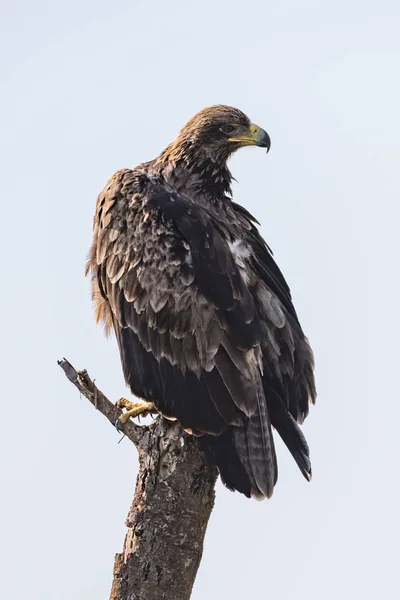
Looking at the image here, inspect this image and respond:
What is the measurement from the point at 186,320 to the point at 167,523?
160cm

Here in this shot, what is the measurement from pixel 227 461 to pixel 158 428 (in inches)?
28.7

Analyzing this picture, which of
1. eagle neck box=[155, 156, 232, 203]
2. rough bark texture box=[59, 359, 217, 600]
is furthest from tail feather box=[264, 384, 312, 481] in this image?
eagle neck box=[155, 156, 232, 203]

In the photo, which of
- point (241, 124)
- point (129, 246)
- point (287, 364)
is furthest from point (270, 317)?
point (241, 124)

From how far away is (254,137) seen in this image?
401 inches

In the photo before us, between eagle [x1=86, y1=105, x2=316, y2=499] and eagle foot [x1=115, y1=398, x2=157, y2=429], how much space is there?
0.5 inches

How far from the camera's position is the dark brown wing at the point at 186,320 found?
8.09m

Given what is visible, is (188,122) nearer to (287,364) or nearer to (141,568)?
(287,364)

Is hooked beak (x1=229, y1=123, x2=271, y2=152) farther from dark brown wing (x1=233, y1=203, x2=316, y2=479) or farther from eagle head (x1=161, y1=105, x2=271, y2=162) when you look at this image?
dark brown wing (x1=233, y1=203, x2=316, y2=479)

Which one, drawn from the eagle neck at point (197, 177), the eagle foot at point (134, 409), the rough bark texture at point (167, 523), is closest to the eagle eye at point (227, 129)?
the eagle neck at point (197, 177)

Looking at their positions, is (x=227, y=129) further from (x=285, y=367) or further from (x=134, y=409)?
(x=134, y=409)

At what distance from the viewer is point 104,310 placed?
380 inches

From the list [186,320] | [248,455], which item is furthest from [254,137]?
[248,455]

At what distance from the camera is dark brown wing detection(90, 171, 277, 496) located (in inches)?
318

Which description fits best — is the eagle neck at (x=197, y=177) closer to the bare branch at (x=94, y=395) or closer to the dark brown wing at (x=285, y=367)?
the dark brown wing at (x=285, y=367)
